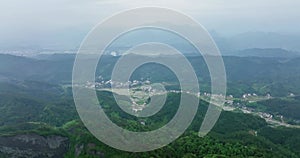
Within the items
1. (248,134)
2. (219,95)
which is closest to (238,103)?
(219,95)

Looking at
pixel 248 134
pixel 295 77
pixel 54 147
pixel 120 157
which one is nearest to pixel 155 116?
pixel 248 134

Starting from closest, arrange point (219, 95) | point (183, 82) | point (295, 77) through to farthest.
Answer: point (219, 95) < point (183, 82) < point (295, 77)

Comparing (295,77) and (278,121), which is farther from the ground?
(295,77)

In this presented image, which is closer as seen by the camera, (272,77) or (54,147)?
(54,147)

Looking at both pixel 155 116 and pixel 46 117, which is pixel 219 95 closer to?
pixel 155 116

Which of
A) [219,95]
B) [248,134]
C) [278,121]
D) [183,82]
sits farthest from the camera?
[183,82]

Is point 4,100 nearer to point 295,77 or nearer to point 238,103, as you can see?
point 238,103
